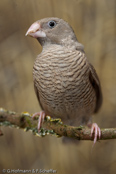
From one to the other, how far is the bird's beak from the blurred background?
745 mm

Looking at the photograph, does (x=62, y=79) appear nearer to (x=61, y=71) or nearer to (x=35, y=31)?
(x=61, y=71)

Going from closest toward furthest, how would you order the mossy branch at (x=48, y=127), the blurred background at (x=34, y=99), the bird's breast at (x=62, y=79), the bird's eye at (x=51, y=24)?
the mossy branch at (x=48, y=127) → the bird's breast at (x=62, y=79) → the bird's eye at (x=51, y=24) → the blurred background at (x=34, y=99)

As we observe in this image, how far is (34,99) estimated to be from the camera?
9.37 ft

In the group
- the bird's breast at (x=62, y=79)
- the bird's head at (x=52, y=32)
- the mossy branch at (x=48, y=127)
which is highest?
the bird's head at (x=52, y=32)

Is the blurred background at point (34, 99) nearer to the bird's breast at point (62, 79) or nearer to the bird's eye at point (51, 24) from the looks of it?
the bird's eye at point (51, 24)

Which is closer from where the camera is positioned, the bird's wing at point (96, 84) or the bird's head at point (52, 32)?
the bird's head at point (52, 32)

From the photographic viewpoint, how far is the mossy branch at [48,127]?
1.34 meters

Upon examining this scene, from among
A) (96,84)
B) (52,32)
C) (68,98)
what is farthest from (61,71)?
(96,84)

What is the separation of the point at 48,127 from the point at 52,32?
749mm

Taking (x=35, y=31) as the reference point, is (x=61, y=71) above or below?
below

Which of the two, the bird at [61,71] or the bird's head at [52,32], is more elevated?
the bird's head at [52,32]

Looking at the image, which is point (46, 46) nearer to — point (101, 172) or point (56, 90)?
point (56, 90)

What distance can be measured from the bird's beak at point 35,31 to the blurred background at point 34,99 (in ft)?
2.44

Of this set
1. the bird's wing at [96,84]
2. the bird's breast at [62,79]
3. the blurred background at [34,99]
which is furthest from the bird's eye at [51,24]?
the blurred background at [34,99]
